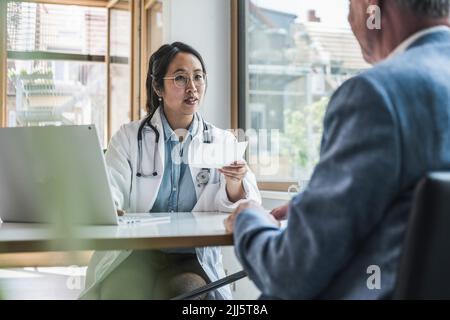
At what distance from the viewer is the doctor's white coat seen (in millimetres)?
1792

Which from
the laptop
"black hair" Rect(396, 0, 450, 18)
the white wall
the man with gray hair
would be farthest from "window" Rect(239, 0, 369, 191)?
the man with gray hair

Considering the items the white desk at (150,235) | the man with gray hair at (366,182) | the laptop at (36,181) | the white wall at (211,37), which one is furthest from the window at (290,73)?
the man with gray hair at (366,182)

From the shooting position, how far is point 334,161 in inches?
28.0

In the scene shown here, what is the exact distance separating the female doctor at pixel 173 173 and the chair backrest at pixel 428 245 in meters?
0.96

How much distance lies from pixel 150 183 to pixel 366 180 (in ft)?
4.40

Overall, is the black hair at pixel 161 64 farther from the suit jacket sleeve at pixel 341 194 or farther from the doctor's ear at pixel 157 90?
the suit jacket sleeve at pixel 341 194

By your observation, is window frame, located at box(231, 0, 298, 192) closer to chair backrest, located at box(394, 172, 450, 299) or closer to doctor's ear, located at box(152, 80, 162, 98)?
doctor's ear, located at box(152, 80, 162, 98)

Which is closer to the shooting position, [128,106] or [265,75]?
[265,75]

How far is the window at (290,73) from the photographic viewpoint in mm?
2604

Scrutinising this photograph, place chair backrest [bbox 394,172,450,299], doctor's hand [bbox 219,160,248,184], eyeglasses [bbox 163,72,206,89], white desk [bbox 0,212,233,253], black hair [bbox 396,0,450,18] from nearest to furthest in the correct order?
chair backrest [bbox 394,172,450,299] → black hair [bbox 396,0,450,18] → white desk [bbox 0,212,233,253] → doctor's hand [bbox 219,160,248,184] → eyeglasses [bbox 163,72,206,89]

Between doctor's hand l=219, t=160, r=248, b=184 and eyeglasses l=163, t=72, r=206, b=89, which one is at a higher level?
eyeglasses l=163, t=72, r=206, b=89

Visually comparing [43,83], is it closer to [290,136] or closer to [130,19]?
[290,136]

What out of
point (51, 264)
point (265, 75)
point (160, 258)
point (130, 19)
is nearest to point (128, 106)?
point (130, 19)
